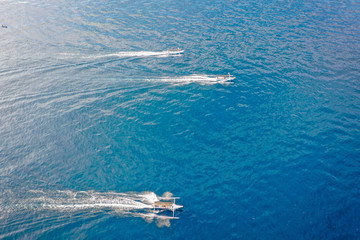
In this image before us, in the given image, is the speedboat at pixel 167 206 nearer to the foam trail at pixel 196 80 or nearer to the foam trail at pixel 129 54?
the foam trail at pixel 196 80

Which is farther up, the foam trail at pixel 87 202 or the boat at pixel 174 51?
the boat at pixel 174 51

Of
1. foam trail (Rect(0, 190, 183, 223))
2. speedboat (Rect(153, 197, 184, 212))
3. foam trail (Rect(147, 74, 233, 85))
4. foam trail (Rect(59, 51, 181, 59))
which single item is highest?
foam trail (Rect(59, 51, 181, 59))

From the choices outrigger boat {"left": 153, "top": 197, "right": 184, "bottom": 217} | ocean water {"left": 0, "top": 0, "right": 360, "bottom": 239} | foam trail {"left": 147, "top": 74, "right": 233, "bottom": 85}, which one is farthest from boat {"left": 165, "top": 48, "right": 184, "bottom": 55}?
outrigger boat {"left": 153, "top": 197, "right": 184, "bottom": 217}

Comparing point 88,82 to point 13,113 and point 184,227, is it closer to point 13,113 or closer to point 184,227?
point 13,113

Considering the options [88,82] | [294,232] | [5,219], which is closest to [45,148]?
[5,219]

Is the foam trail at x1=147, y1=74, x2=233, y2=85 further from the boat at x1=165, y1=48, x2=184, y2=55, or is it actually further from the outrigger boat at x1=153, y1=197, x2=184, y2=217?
the outrigger boat at x1=153, y1=197, x2=184, y2=217

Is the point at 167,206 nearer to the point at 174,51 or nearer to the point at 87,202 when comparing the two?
the point at 87,202

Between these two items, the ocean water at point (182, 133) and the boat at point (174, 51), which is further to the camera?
the boat at point (174, 51)

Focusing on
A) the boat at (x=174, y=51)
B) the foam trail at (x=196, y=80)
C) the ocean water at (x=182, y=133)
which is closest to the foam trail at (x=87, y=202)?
the ocean water at (x=182, y=133)
